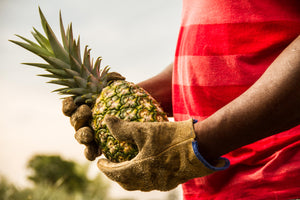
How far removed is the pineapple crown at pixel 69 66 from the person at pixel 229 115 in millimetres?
463

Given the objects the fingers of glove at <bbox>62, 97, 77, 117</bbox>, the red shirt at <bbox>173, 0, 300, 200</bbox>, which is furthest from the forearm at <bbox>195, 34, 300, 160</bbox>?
the fingers of glove at <bbox>62, 97, 77, 117</bbox>

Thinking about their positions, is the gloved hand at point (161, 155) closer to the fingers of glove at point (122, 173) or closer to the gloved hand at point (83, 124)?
the fingers of glove at point (122, 173)

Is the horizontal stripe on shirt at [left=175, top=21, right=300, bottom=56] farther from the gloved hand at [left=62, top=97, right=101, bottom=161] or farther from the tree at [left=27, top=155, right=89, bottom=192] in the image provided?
the tree at [left=27, top=155, right=89, bottom=192]

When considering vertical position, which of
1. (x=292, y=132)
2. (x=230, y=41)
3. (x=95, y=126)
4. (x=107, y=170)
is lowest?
(x=292, y=132)

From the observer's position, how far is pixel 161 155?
5.57 ft

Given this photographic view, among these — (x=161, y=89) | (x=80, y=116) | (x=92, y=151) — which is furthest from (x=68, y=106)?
(x=161, y=89)

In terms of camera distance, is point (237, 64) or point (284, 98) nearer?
point (284, 98)

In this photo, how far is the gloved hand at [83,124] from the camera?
2168mm

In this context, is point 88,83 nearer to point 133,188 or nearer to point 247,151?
point 133,188

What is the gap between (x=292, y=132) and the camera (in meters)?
1.82

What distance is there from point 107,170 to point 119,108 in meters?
0.45

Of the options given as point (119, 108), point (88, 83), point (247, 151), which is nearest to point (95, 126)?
point (119, 108)

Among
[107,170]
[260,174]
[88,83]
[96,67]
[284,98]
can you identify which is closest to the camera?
[284,98]

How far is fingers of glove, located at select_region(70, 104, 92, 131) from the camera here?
2193mm
